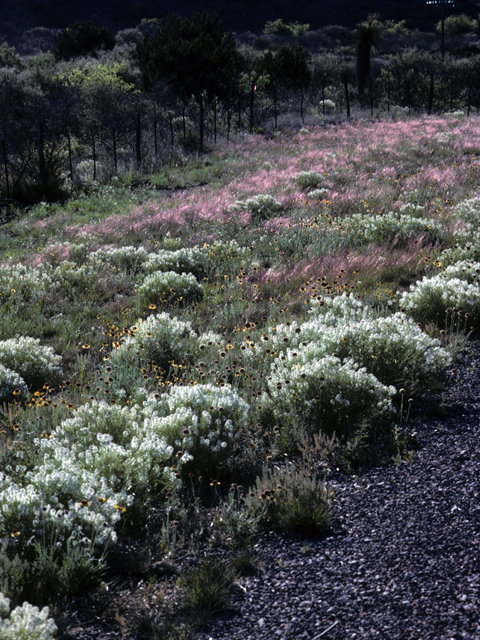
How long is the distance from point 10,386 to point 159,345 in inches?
56.9

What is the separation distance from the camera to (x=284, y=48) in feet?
119

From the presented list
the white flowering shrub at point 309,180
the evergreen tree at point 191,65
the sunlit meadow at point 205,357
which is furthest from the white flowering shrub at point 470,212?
the evergreen tree at point 191,65

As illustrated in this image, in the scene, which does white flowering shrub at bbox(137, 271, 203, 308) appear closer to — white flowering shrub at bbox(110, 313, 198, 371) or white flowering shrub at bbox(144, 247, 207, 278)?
white flowering shrub at bbox(144, 247, 207, 278)

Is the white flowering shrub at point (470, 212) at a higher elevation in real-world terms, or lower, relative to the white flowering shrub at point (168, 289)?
higher

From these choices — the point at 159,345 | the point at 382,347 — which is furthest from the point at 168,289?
the point at 382,347

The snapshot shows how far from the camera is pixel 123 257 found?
870 cm

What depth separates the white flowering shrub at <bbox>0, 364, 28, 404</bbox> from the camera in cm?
457

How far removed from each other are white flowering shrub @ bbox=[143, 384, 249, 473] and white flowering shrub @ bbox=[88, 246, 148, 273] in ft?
16.7

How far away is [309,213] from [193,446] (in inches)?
314

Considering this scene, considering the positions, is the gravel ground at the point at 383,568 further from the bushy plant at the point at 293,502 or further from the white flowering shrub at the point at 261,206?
the white flowering shrub at the point at 261,206

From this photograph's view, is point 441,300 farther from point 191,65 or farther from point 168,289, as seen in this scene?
point 191,65

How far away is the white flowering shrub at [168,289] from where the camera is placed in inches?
276

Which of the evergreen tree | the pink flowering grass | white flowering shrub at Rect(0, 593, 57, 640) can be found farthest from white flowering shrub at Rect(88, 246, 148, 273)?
the evergreen tree

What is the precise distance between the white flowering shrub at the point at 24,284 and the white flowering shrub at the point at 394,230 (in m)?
5.12
